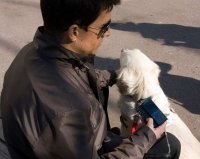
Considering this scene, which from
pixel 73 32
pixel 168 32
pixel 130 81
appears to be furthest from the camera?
pixel 168 32

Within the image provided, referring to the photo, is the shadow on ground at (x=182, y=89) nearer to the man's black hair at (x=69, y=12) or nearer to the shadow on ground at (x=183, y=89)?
the shadow on ground at (x=183, y=89)

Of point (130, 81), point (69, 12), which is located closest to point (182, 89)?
point (130, 81)

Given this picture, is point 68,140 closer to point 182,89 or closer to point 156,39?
point 182,89

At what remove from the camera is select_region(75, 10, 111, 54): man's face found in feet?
6.81

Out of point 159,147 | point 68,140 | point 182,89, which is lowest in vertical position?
point 182,89

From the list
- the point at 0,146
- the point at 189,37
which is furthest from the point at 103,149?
the point at 189,37

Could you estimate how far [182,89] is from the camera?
183 inches

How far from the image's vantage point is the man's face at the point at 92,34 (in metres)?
2.07

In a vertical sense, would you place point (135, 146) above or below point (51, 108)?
below

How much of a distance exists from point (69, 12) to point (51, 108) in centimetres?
43

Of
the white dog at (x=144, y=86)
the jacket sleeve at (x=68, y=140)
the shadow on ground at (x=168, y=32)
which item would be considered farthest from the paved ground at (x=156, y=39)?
the jacket sleeve at (x=68, y=140)

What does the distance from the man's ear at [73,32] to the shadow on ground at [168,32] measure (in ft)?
12.2

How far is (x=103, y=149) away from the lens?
2.38m

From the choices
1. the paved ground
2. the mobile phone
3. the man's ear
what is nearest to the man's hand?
the mobile phone
